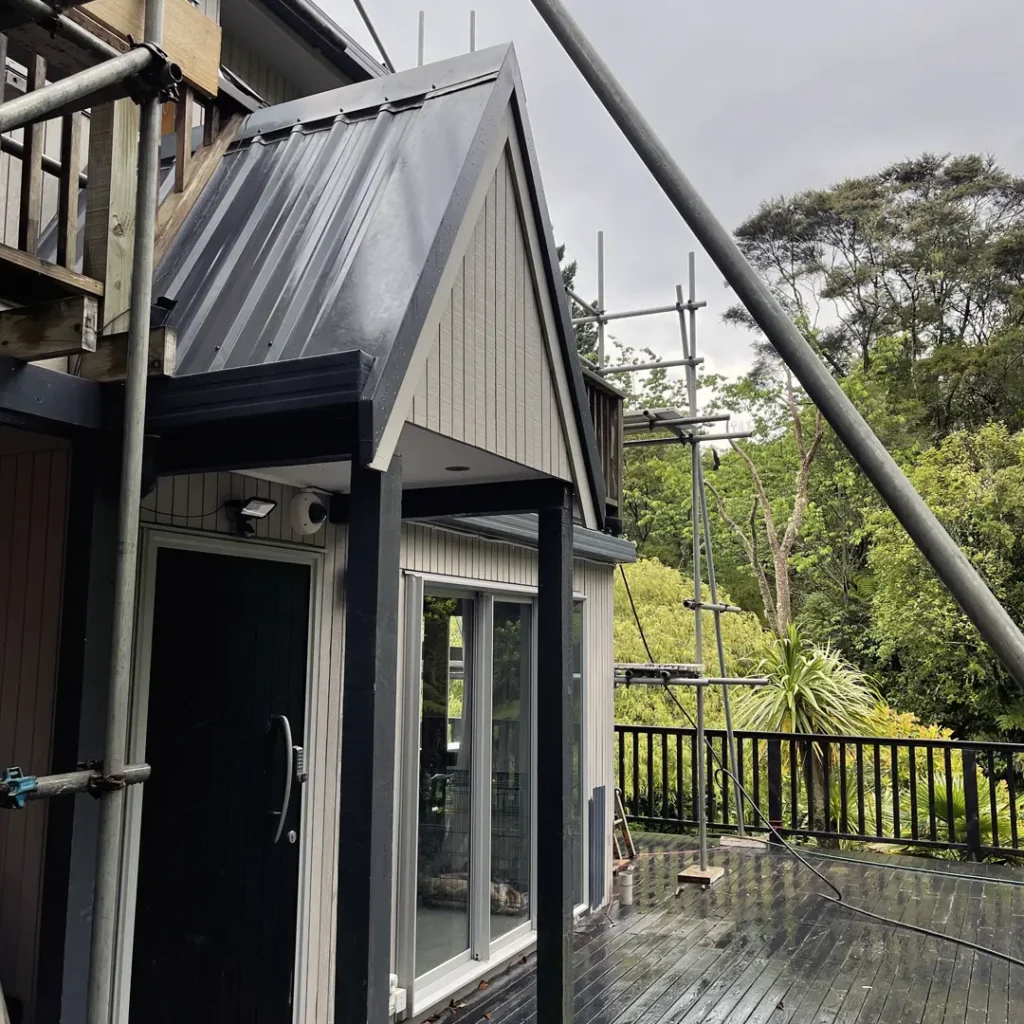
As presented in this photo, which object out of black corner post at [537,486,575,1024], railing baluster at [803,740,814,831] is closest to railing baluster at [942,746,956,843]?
railing baluster at [803,740,814,831]

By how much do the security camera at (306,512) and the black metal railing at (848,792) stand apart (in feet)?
16.5

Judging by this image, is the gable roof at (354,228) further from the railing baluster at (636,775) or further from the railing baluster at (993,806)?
the railing baluster at (993,806)

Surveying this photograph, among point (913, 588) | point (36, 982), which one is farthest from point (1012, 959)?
point (913, 588)

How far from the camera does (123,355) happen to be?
87.0 inches

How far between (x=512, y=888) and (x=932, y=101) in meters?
29.8

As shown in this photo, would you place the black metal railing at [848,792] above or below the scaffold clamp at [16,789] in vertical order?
below

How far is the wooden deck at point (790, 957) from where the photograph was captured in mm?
4023

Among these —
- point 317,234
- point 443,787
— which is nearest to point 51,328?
Result: point 317,234

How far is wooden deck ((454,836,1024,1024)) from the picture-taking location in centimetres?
402

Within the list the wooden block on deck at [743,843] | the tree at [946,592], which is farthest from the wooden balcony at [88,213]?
the tree at [946,592]

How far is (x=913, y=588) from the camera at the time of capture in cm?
1481

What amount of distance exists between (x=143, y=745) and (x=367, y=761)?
42.5 inches

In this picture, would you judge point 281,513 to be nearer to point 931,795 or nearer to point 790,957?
point 790,957

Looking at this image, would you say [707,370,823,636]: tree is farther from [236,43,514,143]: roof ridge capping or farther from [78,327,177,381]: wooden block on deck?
[78,327,177,381]: wooden block on deck
